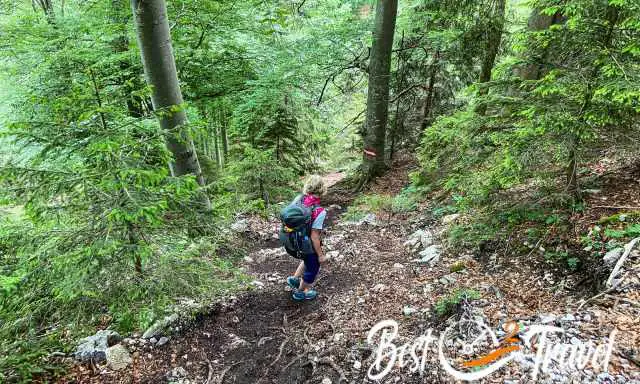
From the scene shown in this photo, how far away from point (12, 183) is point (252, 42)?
821cm

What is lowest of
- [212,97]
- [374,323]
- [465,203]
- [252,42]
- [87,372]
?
[374,323]

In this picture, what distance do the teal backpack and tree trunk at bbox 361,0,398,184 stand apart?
226 inches

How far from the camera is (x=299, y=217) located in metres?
4.53

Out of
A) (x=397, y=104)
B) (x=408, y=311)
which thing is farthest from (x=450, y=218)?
(x=397, y=104)

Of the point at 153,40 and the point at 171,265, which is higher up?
the point at 153,40

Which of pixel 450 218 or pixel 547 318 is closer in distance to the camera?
pixel 547 318

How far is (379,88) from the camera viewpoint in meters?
9.45

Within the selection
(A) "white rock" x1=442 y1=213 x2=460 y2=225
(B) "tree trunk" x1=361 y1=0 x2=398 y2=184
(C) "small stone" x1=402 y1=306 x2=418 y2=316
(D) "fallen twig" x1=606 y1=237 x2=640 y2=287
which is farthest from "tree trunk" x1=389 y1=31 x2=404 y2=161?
(D) "fallen twig" x1=606 y1=237 x2=640 y2=287

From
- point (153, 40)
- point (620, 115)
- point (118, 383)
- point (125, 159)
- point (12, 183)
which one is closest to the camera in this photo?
point (12, 183)

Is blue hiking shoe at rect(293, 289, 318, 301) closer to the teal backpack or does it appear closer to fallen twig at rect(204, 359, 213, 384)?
the teal backpack

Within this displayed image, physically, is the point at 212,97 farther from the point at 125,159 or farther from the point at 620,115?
the point at 620,115

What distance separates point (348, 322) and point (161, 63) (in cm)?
388

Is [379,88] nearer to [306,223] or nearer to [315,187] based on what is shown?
[315,187]

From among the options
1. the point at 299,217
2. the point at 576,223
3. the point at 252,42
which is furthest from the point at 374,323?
the point at 252,42
